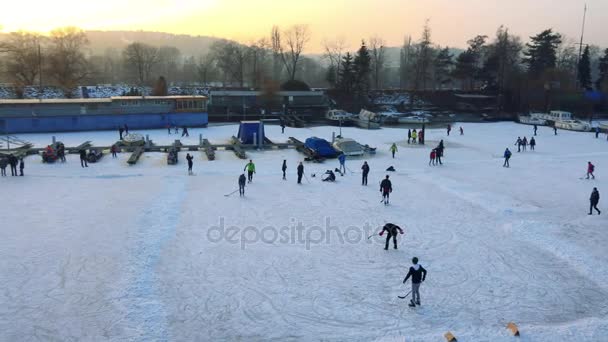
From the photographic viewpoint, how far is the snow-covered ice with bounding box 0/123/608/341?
34.3 ft

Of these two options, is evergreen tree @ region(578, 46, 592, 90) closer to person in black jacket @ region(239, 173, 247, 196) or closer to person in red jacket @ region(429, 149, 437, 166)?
person in red jacket @ region(429, 149, 437, 166)

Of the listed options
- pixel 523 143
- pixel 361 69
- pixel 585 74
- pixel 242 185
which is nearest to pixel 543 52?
pixel 585 74

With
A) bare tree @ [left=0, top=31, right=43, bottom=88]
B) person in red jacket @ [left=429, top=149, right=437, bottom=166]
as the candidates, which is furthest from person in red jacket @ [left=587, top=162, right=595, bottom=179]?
bare tree @ [left=0, top=31, right=43, bottom=88]

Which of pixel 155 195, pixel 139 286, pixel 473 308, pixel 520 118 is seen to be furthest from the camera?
pixel 520 118

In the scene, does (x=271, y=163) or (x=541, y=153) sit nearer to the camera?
(x=271, y=163)

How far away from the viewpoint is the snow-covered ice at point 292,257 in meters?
10.5

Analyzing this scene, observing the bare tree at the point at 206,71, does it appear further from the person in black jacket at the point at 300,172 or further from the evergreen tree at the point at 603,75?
the person in black jacket at the point at 300,172

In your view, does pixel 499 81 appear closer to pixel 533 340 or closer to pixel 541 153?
pixel 541 153

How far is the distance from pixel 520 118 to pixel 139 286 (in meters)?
Result: 50.4

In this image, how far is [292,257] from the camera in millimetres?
14133

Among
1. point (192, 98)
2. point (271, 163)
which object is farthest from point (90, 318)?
point (192, 98)

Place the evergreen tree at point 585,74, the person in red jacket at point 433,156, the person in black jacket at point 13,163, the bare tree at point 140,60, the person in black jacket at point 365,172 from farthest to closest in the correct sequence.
Result: 1. the bare tree at point 140,60
2. the evergreen tree at point 585,74
3. the person in red jacket at point 433,156
4. the person in black jacket at point 13,163
5. the person in black jacket at point 365,172

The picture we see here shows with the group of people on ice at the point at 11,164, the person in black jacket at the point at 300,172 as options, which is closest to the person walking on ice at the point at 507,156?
the person in black jacket at the point at 300,172

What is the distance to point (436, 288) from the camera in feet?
40.1
